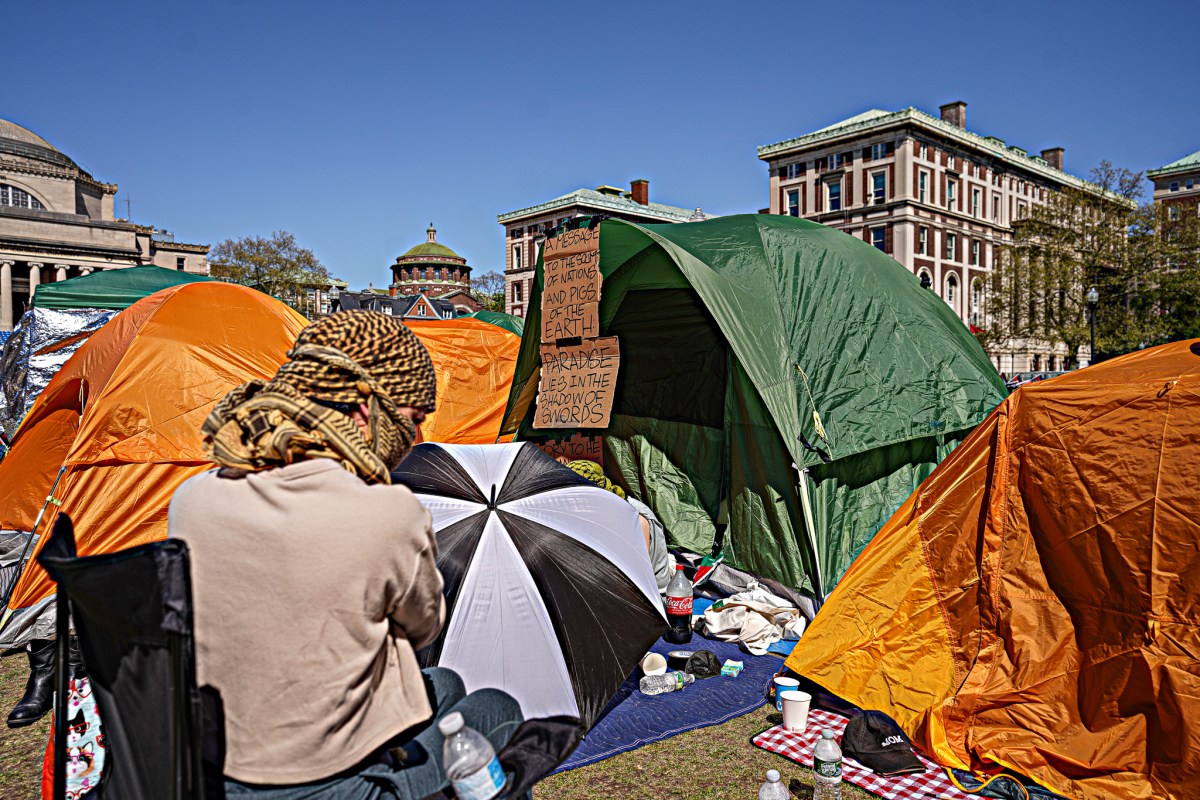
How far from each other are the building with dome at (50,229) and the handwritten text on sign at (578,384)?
46036 mm

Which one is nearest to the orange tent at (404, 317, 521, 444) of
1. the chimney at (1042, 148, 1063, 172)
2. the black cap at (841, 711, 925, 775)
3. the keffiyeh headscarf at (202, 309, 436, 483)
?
the black cap at (841, 711, 925, 775)

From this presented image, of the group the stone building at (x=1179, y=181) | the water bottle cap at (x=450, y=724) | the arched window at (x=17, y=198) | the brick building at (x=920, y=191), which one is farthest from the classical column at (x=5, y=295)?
the stone building at (x=1179, y=181)

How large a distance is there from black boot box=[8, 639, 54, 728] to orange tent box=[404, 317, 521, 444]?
20.7 ft

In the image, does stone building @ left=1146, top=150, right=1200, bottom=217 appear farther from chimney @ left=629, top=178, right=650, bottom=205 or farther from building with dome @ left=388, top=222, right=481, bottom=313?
building with dome @ left=388, top=222, right=481, bottom=313

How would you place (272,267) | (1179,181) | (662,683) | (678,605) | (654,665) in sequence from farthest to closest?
1. (1179,181)
2. (272,267)
3. (678,605)
4. (654,665)
5. (662,683)

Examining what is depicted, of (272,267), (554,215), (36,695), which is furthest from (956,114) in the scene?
(36,695)

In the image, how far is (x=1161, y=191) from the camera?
70562 millimetres

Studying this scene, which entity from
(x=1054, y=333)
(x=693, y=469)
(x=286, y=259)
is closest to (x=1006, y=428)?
(x=693, y=469)

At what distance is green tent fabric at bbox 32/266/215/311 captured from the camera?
11094 mm

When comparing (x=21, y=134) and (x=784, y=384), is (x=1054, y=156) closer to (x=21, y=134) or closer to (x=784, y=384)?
(x=784, y=384)

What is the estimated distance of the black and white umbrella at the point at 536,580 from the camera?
152 inches

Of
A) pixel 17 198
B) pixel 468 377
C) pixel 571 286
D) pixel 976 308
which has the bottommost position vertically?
pixel 468 377

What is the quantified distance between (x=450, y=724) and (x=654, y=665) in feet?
11.4

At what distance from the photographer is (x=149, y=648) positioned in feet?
5.57
